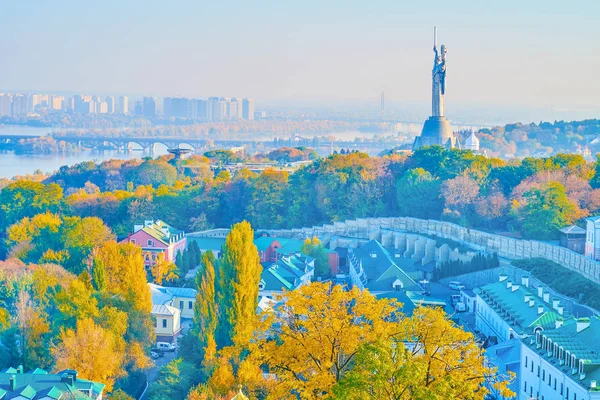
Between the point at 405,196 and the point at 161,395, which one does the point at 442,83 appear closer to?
the point at 405,196

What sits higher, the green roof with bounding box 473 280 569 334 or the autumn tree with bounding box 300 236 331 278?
the green roof with bounding box 473 280 569 334

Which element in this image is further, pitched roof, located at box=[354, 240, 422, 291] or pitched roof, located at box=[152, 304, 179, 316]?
pitched roof, located at box=[354, 240, 422, 291]

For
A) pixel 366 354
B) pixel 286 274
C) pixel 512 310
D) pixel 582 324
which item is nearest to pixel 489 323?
pixel 512 310

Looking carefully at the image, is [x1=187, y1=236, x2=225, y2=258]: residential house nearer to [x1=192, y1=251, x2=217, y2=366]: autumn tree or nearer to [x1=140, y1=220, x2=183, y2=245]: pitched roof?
[x1=140, y1=220, x2=183, y2=245]: pitched roof

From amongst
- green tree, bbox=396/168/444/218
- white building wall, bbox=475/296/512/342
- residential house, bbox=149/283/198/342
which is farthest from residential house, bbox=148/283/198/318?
green tree, bbox=396/168/444/218

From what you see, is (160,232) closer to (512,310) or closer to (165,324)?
(165,324)

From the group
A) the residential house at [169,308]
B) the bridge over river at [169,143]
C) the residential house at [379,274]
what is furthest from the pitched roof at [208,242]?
the bridge over river at [169,143]
